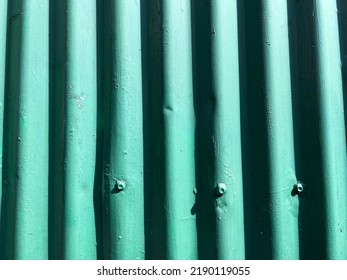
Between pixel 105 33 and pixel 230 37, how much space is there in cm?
36

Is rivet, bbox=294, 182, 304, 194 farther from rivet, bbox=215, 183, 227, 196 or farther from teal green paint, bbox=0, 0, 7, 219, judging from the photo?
teal green paint, bbox=0, 0, 7, 219

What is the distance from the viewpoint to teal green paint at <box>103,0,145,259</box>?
1138 millimetres

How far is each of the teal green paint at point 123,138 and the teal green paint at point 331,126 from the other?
19.5 inches

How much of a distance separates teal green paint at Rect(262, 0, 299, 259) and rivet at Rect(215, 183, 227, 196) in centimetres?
12

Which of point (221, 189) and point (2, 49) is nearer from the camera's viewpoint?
point (221, 189)

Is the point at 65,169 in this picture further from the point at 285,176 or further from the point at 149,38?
the point at 285,176

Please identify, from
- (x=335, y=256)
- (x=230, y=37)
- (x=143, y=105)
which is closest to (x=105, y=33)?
(x=143, y=105)

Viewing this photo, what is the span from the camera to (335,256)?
112 cm

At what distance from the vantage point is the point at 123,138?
3.83 ft

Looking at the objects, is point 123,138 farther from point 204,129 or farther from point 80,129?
point 204,129

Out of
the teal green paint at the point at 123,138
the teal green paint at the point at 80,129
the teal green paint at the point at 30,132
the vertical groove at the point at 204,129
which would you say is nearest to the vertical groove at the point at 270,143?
the vertical groove at the point at 204,129

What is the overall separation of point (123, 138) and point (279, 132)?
16.7 inches

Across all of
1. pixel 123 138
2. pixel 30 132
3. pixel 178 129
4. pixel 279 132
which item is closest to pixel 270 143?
pixel 279 132
